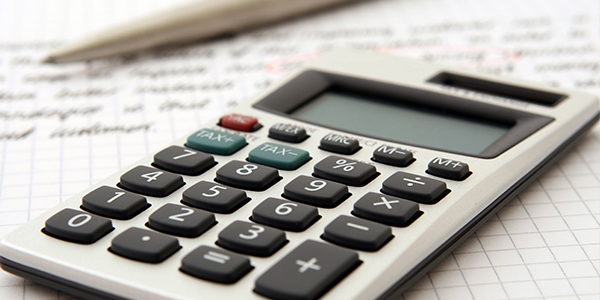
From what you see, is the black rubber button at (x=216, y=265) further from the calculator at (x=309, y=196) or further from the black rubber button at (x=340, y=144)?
the black rubber button at (x=340, y=144)

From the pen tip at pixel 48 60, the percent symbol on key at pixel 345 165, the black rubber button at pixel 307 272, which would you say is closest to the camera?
the black rubber button at pixel 307 272

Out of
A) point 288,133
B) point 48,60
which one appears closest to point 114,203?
point 288,133

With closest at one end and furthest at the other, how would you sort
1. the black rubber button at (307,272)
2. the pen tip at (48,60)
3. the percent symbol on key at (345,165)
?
1. the black rubber button at (307,272)
2. the percent symbol on key at (345,165)
3. the pen tip at (48,60)

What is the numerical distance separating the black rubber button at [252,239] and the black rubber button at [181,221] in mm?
15

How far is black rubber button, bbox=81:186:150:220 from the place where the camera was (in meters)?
0.36

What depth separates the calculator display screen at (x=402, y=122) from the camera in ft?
1.50

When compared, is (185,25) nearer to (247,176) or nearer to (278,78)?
(278,78)

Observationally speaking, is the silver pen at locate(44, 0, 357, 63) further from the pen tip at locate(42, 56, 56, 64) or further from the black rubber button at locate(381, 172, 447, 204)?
the black rubber button at locate(381, 172, 447, 204)

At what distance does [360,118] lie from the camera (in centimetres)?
50

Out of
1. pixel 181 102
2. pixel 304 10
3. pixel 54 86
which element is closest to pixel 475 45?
pixel 304 10

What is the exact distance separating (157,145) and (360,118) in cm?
17

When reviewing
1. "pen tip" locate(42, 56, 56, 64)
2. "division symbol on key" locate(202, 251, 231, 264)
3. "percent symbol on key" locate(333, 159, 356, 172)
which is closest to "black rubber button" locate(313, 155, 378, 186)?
"percent symbol on key" locate(333, 159, 356, 172)

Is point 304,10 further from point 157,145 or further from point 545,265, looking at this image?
point 545,265

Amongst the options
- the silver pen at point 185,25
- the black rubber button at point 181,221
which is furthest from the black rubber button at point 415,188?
the silver pen at point 185,25
